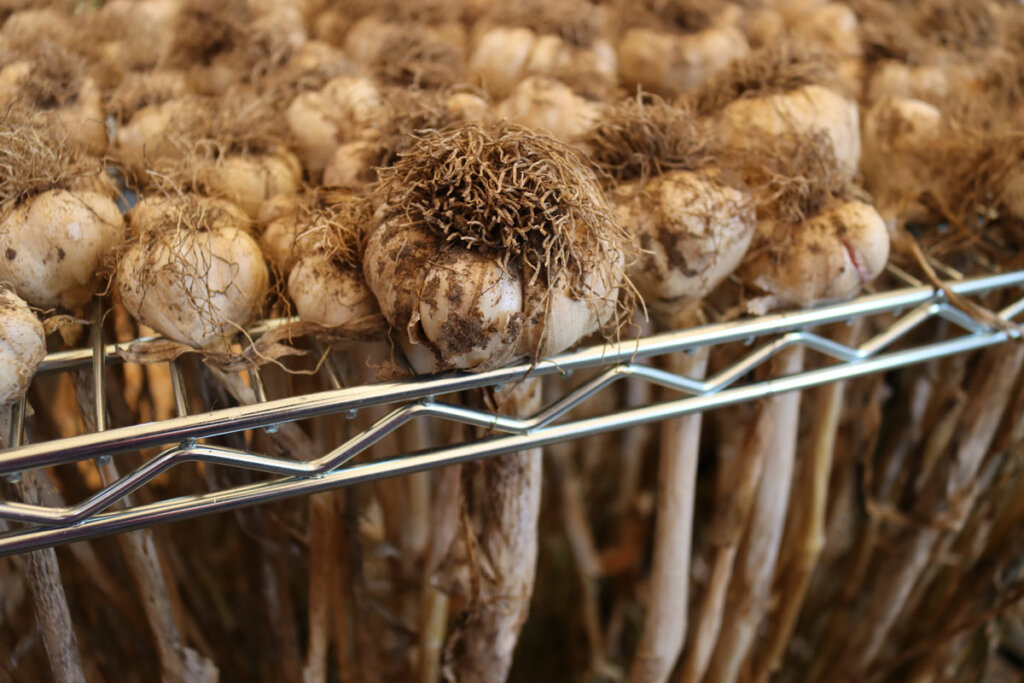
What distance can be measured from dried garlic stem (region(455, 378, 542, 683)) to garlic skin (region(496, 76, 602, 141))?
264mm

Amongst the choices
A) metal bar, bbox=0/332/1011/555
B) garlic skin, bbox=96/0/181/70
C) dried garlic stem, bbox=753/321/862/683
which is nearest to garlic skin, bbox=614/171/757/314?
metal bar, bbox=0/332/1011/555

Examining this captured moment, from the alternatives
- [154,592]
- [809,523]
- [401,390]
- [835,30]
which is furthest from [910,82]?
[154,592]

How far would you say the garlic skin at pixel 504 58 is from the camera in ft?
3.07

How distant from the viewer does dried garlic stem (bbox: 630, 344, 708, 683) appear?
2.64 feet

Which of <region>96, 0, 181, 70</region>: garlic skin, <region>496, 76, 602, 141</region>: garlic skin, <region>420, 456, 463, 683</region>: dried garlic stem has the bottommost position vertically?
<region>420, 456, 463, 683</region>: dried garlic stem

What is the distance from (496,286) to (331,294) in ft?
0.48

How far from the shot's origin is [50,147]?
64 cm

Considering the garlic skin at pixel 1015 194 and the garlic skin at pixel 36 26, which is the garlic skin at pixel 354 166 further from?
the garlic skin at pixel 1015 194

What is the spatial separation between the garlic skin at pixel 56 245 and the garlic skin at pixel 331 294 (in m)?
0.15

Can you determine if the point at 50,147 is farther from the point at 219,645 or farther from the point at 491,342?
the point at 219,645

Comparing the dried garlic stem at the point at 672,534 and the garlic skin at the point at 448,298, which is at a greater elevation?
the garlic skin at the point at 448,298

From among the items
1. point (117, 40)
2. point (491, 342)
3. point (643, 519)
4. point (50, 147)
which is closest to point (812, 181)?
point (491, 342)

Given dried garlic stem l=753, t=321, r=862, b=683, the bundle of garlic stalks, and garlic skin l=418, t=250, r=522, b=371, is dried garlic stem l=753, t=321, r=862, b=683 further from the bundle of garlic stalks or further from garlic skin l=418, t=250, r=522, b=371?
garlic skin l=418, t=250, r=522, b=371

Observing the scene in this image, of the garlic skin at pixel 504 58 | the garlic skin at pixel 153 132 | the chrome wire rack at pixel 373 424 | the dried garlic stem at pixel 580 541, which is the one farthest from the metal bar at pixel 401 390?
the dried garlic stem at pixel 580 541
